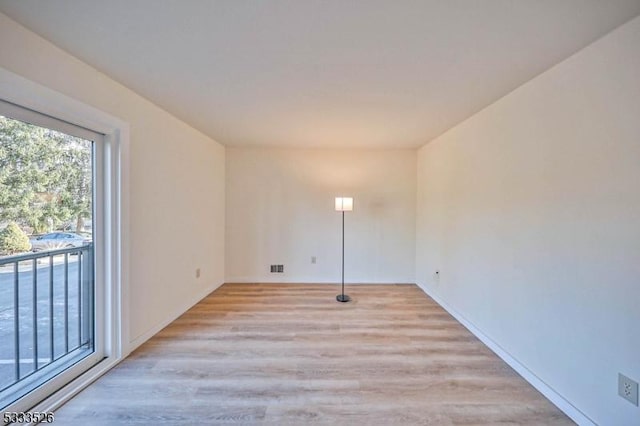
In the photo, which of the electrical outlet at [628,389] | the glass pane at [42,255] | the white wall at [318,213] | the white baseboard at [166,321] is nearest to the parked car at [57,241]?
the glass pane at [42,255]

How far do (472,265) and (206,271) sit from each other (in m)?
3.44

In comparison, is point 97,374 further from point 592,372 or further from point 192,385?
point 592,372

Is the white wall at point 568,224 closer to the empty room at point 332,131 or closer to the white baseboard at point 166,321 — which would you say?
the empty room at point 332,131

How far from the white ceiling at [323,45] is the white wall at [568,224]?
24 centimetres

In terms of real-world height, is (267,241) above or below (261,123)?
below

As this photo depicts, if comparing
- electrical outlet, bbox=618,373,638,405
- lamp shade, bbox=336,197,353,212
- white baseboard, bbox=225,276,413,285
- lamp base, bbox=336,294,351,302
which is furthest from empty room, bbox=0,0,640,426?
white baseboard, bbox=225,276,413,285

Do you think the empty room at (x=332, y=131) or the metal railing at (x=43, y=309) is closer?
the empty room at (x=332, y=131)

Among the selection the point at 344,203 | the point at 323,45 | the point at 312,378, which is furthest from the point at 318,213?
the point at 323,45

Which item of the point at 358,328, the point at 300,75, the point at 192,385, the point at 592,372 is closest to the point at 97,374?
the point at 192,385

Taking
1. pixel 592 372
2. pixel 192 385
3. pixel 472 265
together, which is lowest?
pixel 192 385

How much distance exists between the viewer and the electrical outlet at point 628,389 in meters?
1.41

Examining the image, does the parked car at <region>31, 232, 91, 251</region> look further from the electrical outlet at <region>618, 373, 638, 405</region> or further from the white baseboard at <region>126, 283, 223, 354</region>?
the electrical outlet at <region>618, 373, 638, 405</region>

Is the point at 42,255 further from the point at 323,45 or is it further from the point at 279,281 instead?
the point at 279,281

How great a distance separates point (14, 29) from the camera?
58.8 inches
